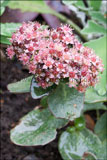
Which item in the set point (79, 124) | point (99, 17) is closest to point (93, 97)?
point (79, 124)

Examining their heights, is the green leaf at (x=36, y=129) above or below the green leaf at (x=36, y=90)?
below

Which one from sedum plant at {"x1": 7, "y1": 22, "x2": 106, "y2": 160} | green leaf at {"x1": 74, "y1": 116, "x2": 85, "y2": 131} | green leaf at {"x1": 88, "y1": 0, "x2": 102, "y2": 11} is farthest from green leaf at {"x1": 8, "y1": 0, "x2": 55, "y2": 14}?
green leaf at {"x1": 74, "y1": 116, "x2": 85, "y2": 131}

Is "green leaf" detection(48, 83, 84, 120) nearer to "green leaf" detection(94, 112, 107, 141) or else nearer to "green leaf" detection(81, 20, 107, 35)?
"green leaf" detection(94, 112, 107, 141)

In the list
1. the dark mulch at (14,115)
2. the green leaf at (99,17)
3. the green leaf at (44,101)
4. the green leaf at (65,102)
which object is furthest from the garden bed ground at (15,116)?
the green leaf at (99,17)

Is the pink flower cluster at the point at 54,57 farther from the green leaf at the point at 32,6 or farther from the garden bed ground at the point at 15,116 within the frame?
the green leaf at the point at 32,6

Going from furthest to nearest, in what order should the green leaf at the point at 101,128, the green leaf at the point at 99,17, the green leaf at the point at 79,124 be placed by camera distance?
the green leaf at the point at 99,17
the green leaf at the point at 101,128
the green leaf at the point at 79,124

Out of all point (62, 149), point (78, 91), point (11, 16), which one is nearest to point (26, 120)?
point (62, 149)

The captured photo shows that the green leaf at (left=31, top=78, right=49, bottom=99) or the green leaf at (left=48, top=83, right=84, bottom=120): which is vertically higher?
the green leaf at (left=31, top=78, right=49, bottom=99)
